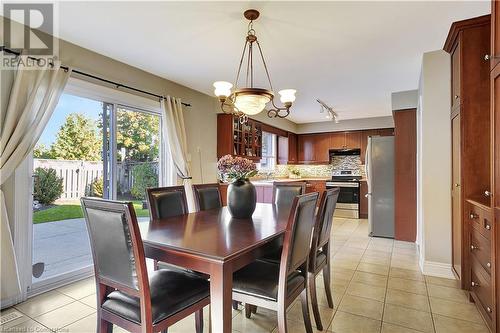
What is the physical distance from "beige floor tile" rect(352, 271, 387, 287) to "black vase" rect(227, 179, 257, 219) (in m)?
1.51

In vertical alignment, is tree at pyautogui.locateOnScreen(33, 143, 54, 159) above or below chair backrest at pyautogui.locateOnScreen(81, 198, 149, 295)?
above

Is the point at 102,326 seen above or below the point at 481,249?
below

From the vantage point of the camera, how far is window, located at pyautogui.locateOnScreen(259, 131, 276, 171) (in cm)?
652

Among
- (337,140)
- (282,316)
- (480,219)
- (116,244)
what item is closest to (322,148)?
(337,140)

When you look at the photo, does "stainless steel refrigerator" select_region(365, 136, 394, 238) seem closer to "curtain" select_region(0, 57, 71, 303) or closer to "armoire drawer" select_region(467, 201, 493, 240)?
"armoire drawer" select_region(467, 201, 493, 240)

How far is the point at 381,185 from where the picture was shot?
471cm

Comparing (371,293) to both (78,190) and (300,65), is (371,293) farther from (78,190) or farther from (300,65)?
(78,190)

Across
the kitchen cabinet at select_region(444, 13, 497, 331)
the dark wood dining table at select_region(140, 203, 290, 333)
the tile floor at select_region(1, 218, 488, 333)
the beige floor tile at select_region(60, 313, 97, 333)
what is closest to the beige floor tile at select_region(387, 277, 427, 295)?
the tile floor at select_region(1, 218, 488, 333)

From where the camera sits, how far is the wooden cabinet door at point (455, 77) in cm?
253

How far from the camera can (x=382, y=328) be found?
6.48 feet

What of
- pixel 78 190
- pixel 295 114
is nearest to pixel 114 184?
pixel 78 190

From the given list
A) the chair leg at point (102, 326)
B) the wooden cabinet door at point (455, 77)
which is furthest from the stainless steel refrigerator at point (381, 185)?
the chair leg at point (102, 326)

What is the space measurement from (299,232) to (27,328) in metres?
2.10

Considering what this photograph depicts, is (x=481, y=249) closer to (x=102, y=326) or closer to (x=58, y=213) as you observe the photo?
(x=102, y=326)
